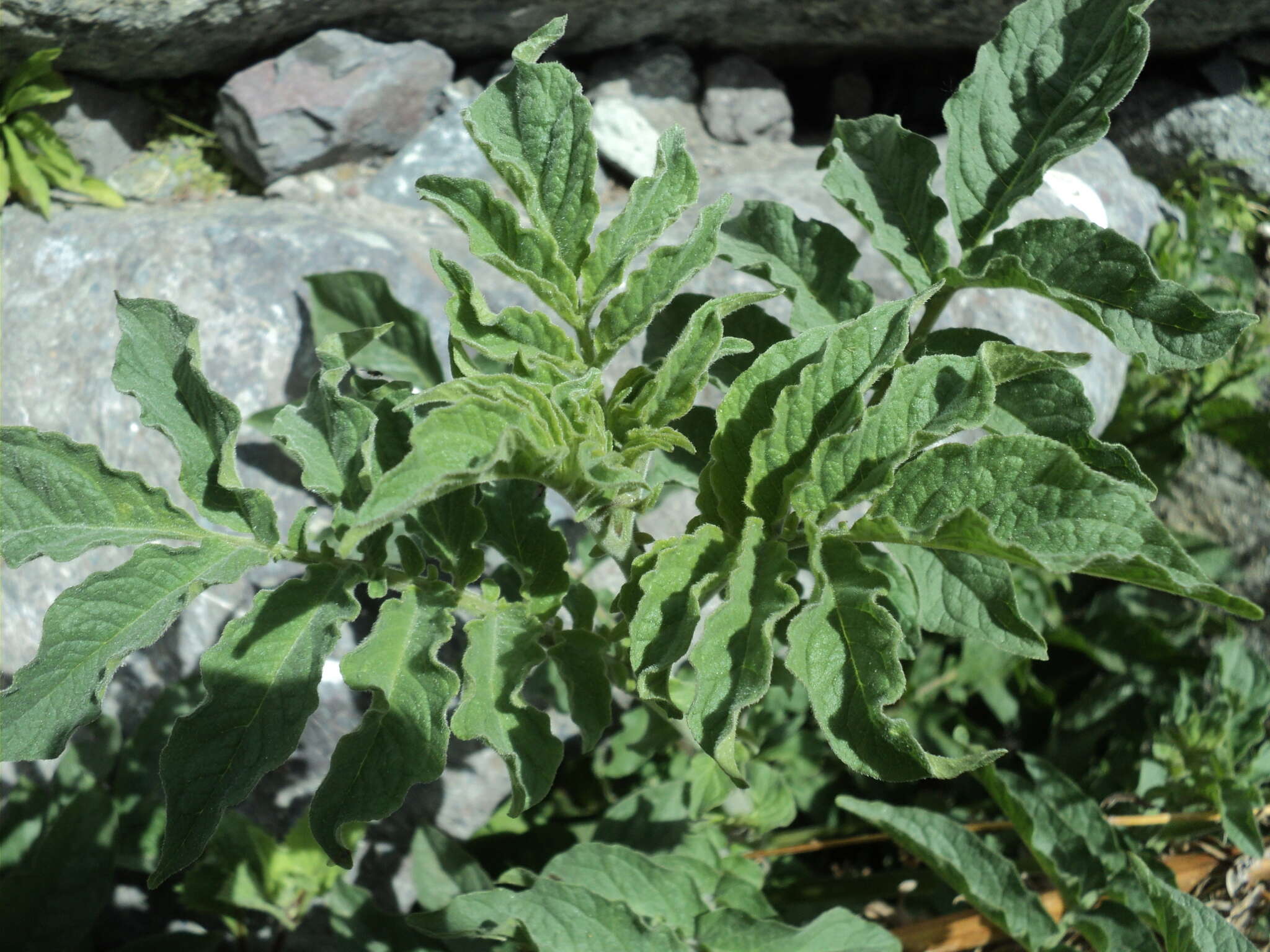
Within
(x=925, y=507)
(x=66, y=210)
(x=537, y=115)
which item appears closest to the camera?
(x=925, y=507)

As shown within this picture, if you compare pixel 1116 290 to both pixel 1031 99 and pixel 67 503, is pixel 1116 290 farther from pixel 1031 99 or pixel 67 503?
pixel 67 503

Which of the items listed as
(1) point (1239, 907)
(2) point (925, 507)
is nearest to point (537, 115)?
(2) point (925, 507)

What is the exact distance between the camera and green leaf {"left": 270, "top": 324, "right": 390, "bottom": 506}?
4.73 ft

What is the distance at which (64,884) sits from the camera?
225 centimetres

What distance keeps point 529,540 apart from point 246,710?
526 mm

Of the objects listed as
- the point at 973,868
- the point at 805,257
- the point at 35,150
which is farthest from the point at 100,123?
the point at 973,868

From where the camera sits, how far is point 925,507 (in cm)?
123

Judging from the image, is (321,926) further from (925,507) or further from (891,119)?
(891,119)

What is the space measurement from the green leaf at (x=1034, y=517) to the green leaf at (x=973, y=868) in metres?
0.92

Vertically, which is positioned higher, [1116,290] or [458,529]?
[1116,290]

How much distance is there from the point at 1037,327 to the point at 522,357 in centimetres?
203

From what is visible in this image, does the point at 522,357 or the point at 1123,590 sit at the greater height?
the point at 522,357

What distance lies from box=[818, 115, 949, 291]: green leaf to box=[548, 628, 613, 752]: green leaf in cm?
77

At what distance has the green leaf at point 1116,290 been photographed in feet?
4.50
